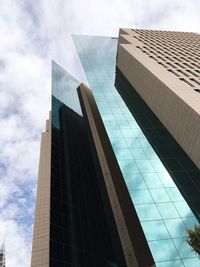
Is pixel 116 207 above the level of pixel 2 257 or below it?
below

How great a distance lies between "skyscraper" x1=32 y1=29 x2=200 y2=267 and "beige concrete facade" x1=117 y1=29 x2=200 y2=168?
0.14 meters

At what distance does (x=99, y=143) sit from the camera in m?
50.2

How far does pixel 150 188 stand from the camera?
94.2ft

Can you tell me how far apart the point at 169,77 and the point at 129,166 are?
14.7m

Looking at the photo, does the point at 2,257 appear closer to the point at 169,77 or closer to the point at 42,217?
the point at 42,217

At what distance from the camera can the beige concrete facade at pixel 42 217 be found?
1569 inches

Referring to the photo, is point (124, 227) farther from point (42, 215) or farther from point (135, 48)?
point (135, 48)

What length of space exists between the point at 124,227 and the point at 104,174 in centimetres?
1106

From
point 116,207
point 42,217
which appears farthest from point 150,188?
point 42,217

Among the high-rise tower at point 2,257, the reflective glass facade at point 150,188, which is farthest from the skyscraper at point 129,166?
the high-rise tower at point 2,257

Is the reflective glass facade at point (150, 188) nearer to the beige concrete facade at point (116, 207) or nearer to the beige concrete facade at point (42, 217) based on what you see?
the beige concrete facade at point (116, 207)

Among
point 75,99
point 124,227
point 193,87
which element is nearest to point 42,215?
point 124,227

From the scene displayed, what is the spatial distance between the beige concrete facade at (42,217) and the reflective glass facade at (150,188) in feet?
59.4

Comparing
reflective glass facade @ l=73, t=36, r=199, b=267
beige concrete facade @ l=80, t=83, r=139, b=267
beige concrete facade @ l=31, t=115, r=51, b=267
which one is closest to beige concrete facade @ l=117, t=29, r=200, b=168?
reflective glass facade @ l=73, t=36, r=199, b=267
